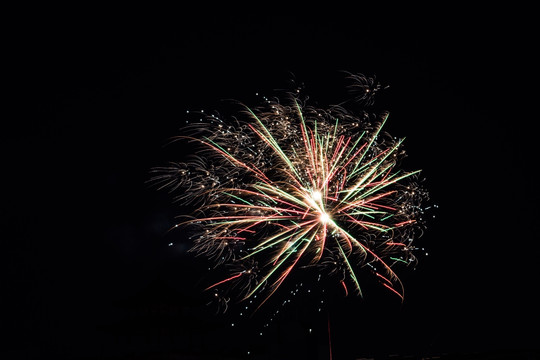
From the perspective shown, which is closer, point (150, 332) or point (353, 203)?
point (353, 203)

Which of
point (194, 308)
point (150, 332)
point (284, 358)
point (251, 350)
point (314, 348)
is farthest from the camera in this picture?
point (194, 308)

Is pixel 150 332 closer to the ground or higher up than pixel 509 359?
higher up

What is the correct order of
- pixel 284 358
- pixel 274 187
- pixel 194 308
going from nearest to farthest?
pixel 274 187 → pixel 284 358 → pixel 194 308

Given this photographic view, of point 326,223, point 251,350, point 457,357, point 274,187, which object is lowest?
point 457,357

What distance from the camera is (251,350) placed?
1664 cm

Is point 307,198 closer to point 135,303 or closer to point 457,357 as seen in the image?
point 457,357

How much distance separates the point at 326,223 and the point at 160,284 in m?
10.3

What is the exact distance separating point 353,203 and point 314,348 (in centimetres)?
362

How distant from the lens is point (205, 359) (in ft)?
50.6

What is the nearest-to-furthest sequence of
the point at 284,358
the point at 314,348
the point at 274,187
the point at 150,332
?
1. the point at 314,348
2. the point at 274,187
3. the point at 284,358
4. the point at 150,332

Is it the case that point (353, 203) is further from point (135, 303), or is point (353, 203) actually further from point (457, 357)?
point (135, 303)

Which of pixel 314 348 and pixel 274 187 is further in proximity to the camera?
pixel 274 187

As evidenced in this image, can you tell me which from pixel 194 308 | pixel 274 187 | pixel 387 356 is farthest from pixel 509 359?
pixel 194 308

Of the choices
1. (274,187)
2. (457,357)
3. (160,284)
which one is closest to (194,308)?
(160,284)
